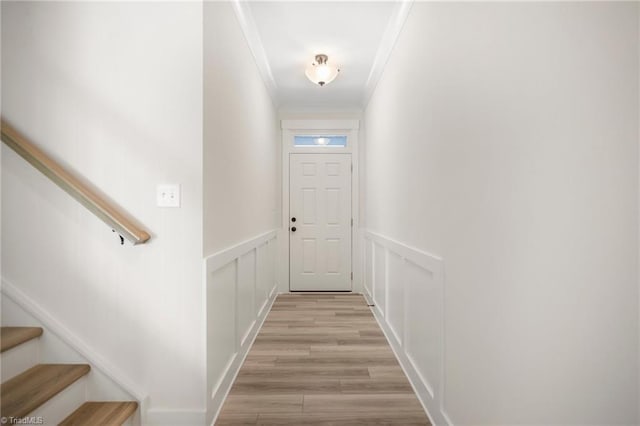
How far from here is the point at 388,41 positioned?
2.82m

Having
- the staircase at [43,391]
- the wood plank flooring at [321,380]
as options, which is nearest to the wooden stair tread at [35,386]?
the staircase at [43,391]

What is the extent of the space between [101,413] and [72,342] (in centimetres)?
38

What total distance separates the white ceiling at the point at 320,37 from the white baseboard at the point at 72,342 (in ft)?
7.01

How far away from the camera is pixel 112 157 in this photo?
1.73 m

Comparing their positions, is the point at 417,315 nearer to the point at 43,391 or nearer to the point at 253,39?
the point at 43,391

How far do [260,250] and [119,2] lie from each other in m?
2.19

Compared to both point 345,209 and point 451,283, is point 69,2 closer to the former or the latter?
point 451,283

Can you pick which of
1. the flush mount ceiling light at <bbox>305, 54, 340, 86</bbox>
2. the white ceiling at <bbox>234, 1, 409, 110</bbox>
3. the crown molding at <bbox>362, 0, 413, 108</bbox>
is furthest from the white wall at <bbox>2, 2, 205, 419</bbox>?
the flush mount ceiling light at <bbox>305, 54, 340, 86</bbox>

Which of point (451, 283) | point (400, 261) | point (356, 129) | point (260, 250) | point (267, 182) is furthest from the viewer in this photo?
point (356, 129)

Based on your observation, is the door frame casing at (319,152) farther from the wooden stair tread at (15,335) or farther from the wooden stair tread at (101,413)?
the wooden stair tread at (15,335)

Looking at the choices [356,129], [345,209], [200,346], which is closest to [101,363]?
[200,346]

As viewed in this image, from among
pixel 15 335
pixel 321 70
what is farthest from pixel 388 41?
pixel 15 335

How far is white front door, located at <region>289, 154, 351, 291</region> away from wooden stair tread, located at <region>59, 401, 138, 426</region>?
310 centimetres

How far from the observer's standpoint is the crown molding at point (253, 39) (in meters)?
2.37
